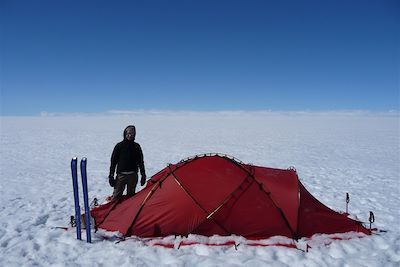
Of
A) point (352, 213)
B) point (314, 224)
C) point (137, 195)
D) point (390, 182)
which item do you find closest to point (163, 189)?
point (137, 195)

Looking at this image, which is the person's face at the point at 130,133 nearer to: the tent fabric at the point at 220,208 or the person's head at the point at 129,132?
the person's head at the point at 129,132

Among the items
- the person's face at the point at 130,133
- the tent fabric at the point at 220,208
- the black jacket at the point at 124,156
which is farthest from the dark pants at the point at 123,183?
the person's face at the point at 130,133

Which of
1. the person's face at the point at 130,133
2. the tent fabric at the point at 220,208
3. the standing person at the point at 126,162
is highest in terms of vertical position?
the person's face at the point at 130,133

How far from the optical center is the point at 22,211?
7.66m

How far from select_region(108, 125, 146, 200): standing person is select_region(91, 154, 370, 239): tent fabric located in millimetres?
393

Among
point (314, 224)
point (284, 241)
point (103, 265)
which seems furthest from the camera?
point (314, 224)

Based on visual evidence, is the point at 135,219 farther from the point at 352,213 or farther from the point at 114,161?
the point at 352,213

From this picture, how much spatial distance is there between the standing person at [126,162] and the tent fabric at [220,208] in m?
0.39

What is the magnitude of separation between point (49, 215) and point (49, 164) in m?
9.04

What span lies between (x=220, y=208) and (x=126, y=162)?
2.15 m

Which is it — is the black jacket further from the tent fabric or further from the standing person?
the tent fabric

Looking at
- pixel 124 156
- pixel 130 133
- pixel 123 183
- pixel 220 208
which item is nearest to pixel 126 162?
pixel 124 156

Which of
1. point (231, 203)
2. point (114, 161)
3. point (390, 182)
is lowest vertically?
point (390, 182)

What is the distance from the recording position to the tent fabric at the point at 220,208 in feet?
19.1
